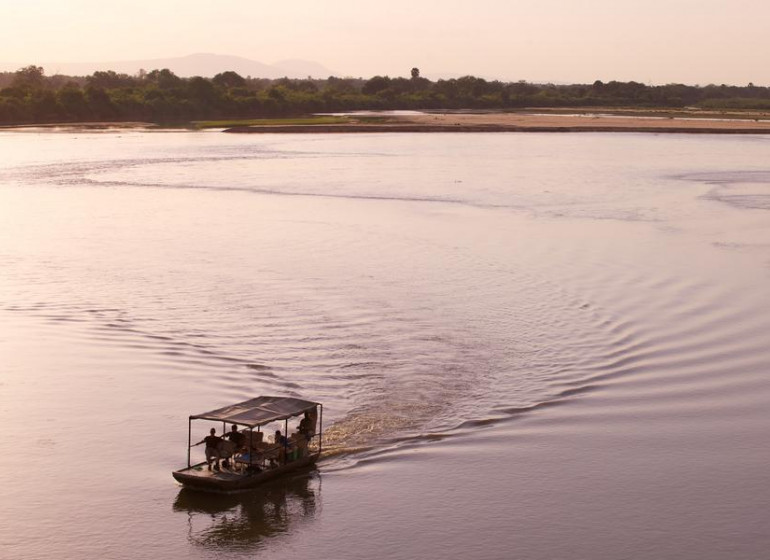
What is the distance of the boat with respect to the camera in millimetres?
20547

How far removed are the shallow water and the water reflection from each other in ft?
0.18

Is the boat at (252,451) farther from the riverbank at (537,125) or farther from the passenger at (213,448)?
the riverbank at (537,125)

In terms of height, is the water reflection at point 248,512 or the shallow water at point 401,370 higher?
the shallow water at point 401,370

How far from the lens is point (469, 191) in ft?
219

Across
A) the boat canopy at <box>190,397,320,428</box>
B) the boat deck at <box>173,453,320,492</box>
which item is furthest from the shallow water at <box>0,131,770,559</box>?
the boat canopy at <box>190,397,320,428</box>

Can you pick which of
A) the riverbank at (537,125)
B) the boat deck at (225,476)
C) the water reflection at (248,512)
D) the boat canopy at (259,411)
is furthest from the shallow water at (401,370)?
the riverbank at (537,125)

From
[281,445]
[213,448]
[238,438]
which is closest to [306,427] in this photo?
[281,445]

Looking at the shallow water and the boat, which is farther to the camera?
the boat

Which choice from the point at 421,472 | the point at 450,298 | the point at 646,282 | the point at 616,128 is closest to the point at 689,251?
the point at 646,282

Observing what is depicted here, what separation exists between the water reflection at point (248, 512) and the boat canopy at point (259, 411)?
50.9 inches

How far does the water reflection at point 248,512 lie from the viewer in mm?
19031

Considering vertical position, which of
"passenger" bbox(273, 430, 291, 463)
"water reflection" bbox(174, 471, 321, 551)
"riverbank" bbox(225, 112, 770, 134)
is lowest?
"water reflection" bbox(174, 471, 321, 551)

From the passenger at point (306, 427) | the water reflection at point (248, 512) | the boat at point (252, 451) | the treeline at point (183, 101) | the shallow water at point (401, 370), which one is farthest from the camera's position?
the treeline at point (183, 101)

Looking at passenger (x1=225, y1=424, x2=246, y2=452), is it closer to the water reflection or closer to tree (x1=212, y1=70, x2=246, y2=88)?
the water reflection
